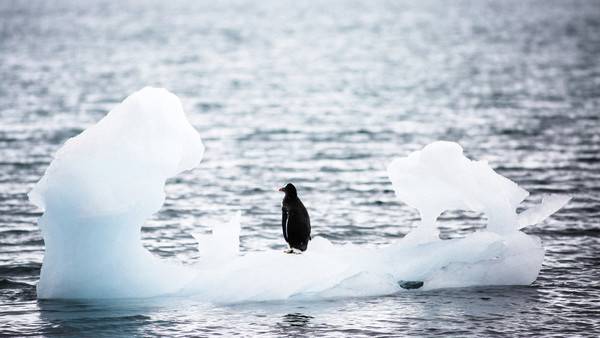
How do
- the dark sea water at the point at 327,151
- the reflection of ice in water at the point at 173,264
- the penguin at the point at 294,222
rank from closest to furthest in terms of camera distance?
the dark sea water at the point at 327,151 → the reflection of ice in water at the point at 173,264 → the penguin at the point at 294,222

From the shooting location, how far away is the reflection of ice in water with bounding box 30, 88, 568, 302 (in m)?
12.0

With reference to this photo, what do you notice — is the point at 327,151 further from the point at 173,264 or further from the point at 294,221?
the point at 173,264

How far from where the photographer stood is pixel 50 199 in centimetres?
1185

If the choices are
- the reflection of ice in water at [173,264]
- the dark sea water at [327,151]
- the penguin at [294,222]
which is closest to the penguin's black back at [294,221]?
the penguin at [294,222]

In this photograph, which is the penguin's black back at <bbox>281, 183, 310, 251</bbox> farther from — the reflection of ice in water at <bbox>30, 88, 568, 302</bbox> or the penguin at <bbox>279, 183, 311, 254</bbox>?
the reflection of ice in water at <bbox>30, 88, 568, 302</bbox>

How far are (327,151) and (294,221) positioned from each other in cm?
1430

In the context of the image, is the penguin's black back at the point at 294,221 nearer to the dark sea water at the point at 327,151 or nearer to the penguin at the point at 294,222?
the penguin at the point at 294,222

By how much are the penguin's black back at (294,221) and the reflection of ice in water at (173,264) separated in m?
0.31

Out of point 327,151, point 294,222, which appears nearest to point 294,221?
point 294,222

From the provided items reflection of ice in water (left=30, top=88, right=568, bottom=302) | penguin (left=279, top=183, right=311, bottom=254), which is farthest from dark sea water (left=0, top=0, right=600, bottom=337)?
penguin (left=279, top=183, right=311, bottom=254)

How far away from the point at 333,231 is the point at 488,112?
18.7m

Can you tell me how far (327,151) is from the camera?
26.5 metres

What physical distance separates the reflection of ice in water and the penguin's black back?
0.31m

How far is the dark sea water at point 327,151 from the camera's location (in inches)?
452
